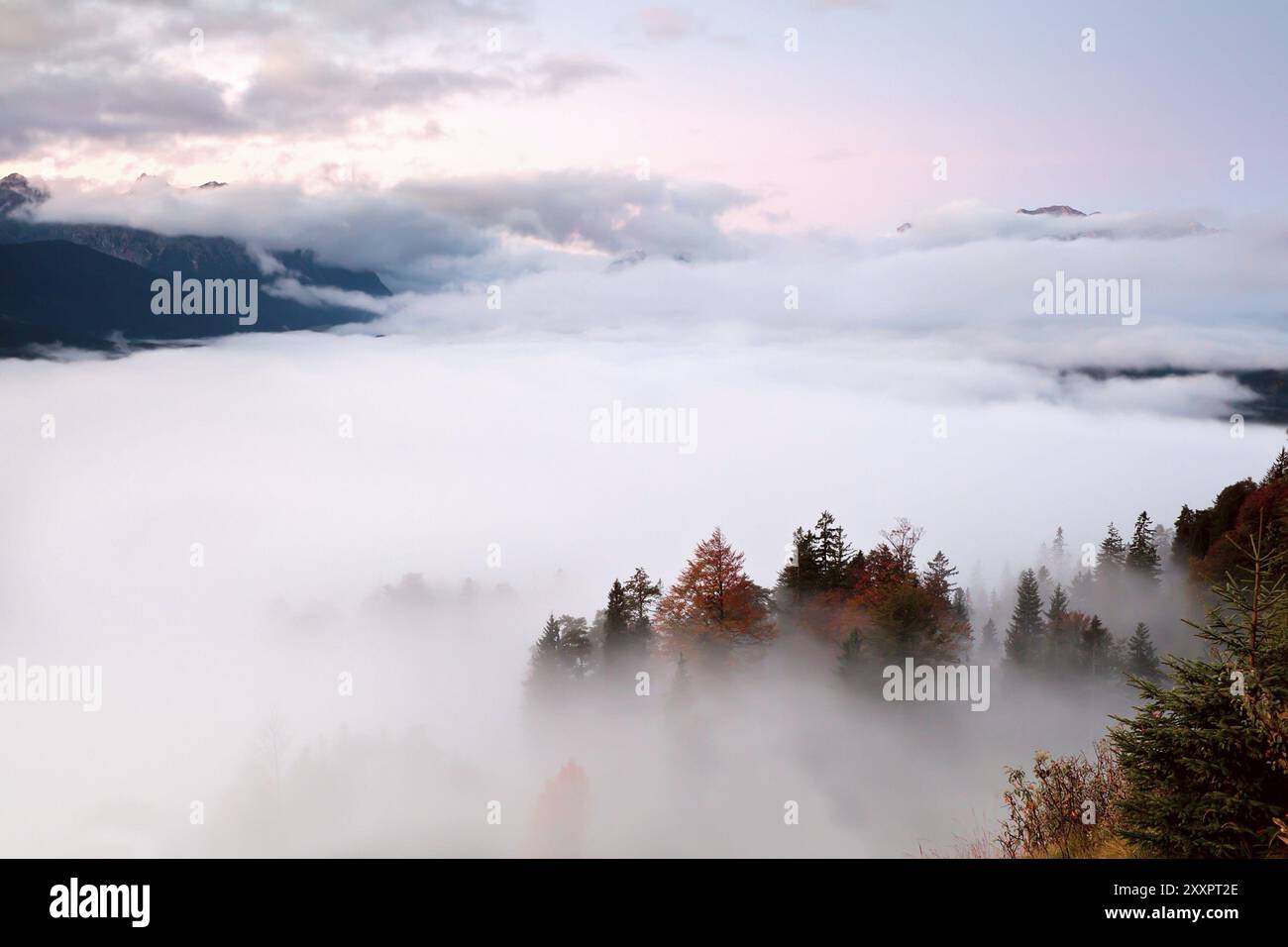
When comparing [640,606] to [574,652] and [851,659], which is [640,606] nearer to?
[574,652]

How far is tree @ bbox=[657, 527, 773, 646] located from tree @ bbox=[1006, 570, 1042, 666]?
2249cm

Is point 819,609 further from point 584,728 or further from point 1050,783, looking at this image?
point 1050,783

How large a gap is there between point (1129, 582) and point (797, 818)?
42.1 m

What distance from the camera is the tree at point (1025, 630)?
5862cm

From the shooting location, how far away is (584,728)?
5569 centimetres

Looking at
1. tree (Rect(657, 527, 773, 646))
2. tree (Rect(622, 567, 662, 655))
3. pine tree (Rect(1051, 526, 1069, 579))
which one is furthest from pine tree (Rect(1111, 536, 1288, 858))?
pine tree (Rect(1051, 526, 1069, 579))

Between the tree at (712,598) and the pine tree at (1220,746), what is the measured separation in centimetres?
3385

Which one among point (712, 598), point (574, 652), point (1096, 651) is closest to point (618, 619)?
point (712, 598)

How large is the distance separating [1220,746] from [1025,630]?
54.2 metres

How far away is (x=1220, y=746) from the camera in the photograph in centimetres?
1007

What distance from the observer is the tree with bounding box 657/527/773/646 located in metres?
44.6

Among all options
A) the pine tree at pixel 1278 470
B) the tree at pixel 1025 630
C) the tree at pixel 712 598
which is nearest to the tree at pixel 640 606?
the tree at pixel 712 598

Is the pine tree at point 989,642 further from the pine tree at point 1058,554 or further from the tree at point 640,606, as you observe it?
the pine tree at point 1058,554
